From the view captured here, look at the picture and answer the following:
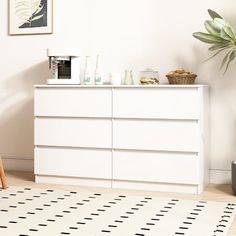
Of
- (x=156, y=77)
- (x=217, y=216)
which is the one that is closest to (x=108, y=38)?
(x=156, y=77)

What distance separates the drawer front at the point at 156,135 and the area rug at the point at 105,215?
41 centimetres

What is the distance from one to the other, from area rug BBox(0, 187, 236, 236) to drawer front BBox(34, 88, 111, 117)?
624 millimetres

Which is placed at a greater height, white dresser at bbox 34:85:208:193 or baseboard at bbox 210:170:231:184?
white dresser at bbox 34:85:208:193

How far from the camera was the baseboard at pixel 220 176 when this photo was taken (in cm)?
383

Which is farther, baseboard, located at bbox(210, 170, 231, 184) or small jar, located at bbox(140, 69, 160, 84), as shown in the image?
baseboard, located at bbox(210, 170, 231, 184)

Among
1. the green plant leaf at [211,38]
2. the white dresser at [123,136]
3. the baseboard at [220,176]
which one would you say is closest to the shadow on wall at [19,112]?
the white dresser at [123,136]

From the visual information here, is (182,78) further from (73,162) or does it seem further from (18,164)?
(18,164)

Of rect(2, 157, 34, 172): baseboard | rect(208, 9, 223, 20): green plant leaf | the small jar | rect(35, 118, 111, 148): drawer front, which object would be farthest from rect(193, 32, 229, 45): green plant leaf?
rect(2, 157, 34, 172): baseboard

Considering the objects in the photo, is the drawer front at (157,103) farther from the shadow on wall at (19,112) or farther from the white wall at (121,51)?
the shadow on wall at (19,112)

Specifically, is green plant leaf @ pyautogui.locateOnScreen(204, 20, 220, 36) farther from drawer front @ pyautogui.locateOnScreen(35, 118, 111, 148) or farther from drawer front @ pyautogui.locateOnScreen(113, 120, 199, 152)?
drawer front @ pyautogui.locateOnScreen(35, 118, 111, 148)

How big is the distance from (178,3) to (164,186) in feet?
4.81

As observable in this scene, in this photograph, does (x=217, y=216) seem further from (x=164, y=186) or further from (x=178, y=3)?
(x=178, y=3)

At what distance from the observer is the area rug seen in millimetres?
2523

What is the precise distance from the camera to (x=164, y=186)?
11.7 feet
